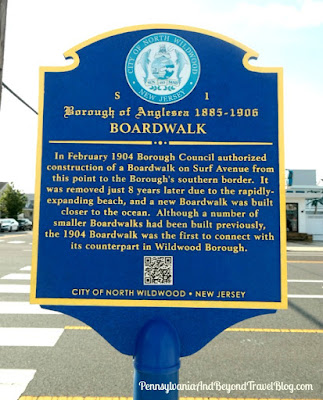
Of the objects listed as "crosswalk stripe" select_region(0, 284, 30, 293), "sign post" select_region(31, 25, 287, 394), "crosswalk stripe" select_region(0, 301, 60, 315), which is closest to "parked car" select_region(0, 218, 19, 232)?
"crosswalk stripe" select_region(0, 284, 30, 293)

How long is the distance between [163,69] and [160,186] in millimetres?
887

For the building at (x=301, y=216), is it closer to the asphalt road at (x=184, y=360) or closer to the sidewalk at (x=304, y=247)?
the sidewalk at (x=304, y=247)

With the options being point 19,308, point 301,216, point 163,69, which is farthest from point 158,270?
point 301,216

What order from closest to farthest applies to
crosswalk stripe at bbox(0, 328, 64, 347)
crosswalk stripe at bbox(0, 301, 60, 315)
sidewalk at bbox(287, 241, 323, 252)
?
crosswalk stripe at bbox(0, 328, 64, 347) → crosswalk stripe at bbox(0, 301, 60, 315) → sidewalk at bbox(287, 241, 323, 252)

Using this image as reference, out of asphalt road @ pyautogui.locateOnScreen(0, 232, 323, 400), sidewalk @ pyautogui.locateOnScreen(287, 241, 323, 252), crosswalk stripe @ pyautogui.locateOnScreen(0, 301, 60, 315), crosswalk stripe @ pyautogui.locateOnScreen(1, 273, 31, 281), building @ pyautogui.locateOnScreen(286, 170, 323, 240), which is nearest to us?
asphalt road @ pyautogui.locateOnScreen(0, 232, 323, 400)

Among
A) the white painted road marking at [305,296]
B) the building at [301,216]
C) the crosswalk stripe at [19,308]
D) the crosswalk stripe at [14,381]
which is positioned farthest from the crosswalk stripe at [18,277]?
the building at [301,216]

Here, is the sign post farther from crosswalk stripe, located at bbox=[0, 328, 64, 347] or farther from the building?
the building

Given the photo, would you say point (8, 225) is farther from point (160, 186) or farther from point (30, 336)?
point (160, 186)

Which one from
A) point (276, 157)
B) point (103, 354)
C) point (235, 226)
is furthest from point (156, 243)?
point (103, 354)

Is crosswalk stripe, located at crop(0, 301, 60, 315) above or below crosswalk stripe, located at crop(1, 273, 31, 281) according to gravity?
below

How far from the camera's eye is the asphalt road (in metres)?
3.67

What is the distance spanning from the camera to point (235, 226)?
8.05ft

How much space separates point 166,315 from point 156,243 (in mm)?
519

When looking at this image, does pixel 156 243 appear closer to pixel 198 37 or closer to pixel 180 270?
pixel 180 270
